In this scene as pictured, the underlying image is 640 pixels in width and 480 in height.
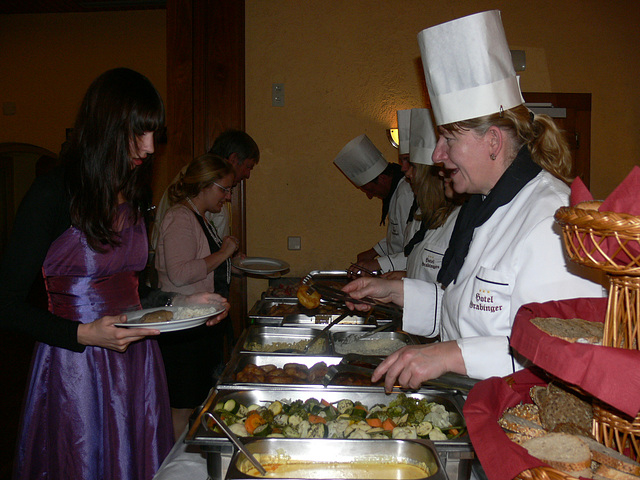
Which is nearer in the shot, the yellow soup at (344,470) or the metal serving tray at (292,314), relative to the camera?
the yellow soup at (344,470)

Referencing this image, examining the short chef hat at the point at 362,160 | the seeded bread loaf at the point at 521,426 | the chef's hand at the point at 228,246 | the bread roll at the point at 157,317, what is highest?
the short chef hat at the point at 362,160

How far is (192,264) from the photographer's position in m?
2.58

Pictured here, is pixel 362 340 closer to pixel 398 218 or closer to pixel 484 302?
pixel 484 302

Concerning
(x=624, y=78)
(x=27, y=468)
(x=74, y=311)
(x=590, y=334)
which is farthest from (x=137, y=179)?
(x=624, y=78)

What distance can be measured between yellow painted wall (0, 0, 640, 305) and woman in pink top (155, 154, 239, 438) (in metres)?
1.11

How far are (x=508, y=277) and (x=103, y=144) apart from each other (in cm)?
113

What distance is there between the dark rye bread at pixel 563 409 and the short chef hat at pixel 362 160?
9.72 ft

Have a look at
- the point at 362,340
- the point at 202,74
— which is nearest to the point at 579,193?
the point at 362,340

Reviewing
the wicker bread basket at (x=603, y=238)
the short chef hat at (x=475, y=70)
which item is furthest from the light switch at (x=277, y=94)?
the wicker bread basket at (x=603, y=238)

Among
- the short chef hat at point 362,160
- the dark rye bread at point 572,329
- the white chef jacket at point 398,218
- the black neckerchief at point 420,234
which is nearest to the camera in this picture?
the dark rye bread at point 572,329

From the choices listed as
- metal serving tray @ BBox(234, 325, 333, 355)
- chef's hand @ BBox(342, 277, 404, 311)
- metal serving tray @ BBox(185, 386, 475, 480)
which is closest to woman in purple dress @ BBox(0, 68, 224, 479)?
metal serving tray @ BBox(185, 386, 475, 480)

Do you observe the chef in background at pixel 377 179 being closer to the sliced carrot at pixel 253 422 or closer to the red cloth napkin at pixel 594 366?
the sliced carrot at pixel 253 422

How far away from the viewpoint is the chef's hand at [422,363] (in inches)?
43.3

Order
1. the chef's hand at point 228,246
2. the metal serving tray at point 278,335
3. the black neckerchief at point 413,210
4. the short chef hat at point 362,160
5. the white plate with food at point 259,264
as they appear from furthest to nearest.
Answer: the short chef hat at point 362,160 < the white plate with food at point 259,264 < the black neckerchief at point 413,210 < the chef's hand at point 228,246 < the metal serving tray at point 278,335
